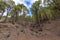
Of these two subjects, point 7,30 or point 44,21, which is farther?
point 44,21

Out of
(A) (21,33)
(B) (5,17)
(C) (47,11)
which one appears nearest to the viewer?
(A) (21,33)

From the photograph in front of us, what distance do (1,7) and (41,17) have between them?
31.2ft

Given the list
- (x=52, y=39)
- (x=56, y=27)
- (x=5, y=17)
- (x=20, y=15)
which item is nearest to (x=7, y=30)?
(x=52, y=39)

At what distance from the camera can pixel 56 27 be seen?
28312mm

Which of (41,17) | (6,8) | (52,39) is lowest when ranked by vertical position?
(52,39)

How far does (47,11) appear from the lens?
113ft

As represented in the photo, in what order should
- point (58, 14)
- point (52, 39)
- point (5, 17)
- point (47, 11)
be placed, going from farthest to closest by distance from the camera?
point (5, 17)
point (58, 14)
point (47, 11)
point (52, 39)

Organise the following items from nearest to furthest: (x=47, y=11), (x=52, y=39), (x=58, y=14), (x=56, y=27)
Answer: (x=52, y=39), (x=56, y=27), (x=47, y=11), (x=58, y=14)

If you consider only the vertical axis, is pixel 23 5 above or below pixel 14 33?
above

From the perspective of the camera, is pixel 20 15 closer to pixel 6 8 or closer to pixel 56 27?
pixel 6 8

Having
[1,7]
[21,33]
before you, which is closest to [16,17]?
[1,7]

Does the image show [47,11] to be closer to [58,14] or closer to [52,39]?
[58,14]

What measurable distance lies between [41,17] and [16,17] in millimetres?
8681

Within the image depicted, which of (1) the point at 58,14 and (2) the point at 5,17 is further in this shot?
(2) the point at 5,17
